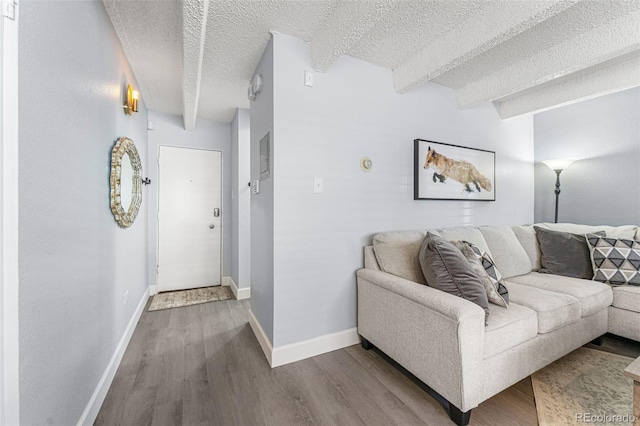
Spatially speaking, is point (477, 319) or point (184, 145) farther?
point (184, 145)

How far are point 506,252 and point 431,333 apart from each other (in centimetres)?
157

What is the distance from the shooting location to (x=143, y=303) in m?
2.98

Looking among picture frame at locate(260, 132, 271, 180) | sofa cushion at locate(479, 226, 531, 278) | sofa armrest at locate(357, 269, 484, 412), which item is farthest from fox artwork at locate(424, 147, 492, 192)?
picture frame at locate(260, 132, 271, 180)

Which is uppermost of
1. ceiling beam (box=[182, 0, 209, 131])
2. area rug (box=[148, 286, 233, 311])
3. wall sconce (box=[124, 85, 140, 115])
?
ceiling beam (box=[182, 0, 209, 131])

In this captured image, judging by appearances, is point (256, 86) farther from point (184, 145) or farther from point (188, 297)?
point (188, 297)

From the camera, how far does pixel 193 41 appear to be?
64.9 inches

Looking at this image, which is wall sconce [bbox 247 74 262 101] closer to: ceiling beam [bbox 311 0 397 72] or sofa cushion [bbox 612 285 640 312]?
ceiling beam [bbox 311 0 397 72]

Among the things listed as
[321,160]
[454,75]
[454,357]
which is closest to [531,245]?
[454,75]

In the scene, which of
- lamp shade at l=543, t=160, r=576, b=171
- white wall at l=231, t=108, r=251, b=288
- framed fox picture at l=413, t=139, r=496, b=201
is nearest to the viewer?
framed fox picture at l=413, t=139, r=496, b=201

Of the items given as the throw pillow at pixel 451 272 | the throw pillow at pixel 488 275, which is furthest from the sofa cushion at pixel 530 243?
the throw pillow at pixel 451 272

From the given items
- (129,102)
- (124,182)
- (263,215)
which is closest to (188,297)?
(124,182)

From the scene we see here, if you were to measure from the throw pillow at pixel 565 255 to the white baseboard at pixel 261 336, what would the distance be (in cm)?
267

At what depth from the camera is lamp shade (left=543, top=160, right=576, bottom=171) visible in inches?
120

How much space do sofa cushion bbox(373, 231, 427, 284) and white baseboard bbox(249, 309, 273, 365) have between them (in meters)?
1.06
